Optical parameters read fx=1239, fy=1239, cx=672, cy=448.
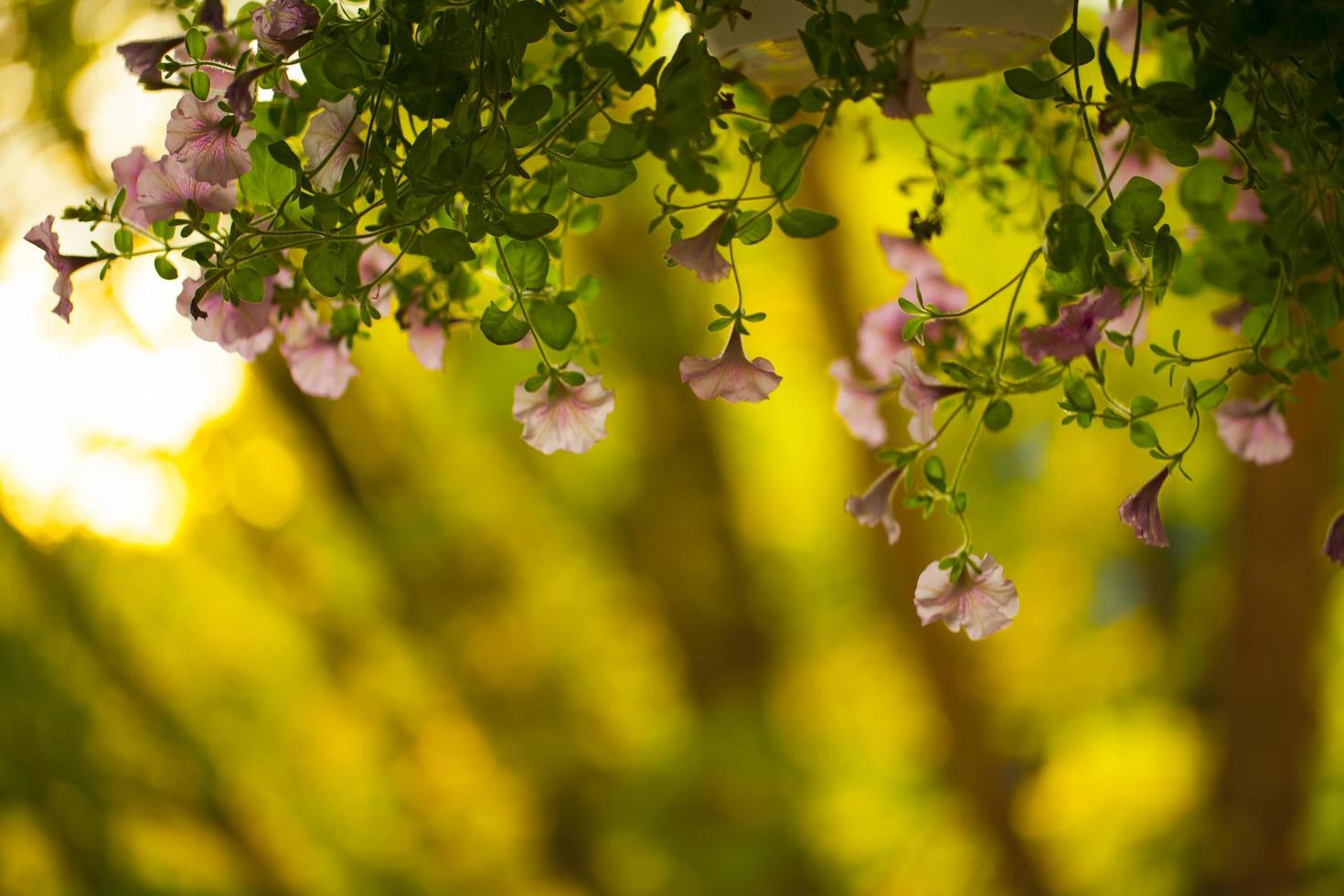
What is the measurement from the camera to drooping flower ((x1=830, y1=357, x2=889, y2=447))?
25.6 inches

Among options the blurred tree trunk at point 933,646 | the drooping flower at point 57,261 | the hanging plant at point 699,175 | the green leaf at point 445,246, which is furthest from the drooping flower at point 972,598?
the blurred tree trunk at point 933,646

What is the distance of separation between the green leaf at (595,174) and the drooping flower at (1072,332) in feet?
0.62

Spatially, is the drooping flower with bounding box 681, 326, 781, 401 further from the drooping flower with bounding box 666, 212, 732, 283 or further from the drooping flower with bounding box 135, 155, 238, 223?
the drooping flower with bounding box 135, 155, 238, 223

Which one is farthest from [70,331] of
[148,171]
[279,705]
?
[148,171]

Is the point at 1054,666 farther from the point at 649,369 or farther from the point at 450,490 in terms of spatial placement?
the point at 450,490

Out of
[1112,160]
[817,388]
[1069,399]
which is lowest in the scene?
[1069,399]

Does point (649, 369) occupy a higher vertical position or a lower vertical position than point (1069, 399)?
higher

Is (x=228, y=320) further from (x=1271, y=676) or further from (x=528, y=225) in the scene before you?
(x=1271, y=676)

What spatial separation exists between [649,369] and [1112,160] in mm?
1526

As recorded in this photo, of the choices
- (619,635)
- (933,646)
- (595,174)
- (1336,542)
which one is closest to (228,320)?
(595,174)

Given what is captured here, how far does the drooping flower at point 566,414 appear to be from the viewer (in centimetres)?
50

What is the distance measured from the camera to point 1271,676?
2008 mm

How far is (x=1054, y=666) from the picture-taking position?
245 centimetres

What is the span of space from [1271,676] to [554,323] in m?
1.87
